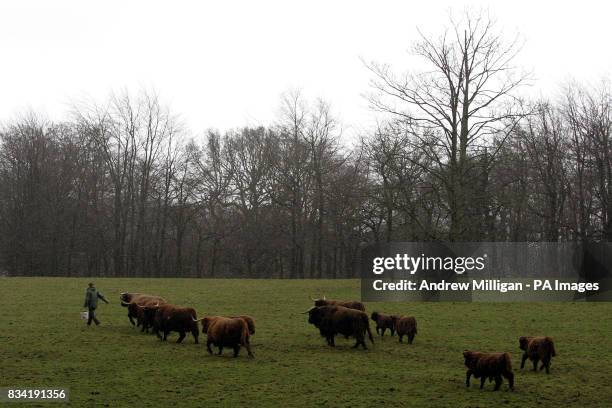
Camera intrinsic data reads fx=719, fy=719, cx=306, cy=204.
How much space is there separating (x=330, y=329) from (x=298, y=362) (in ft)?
9.57

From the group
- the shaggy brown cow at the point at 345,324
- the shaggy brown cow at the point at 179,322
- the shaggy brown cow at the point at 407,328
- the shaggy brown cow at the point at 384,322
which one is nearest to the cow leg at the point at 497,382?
the shaggy brown cow at the point at 345,324

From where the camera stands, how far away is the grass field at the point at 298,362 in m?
15.7

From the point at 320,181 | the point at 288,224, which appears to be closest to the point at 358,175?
the point at 320,181

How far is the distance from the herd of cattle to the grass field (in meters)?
0.40

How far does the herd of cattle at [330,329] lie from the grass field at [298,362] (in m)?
0.40

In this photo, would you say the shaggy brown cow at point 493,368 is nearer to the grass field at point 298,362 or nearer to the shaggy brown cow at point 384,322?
the grass field at point 298,362

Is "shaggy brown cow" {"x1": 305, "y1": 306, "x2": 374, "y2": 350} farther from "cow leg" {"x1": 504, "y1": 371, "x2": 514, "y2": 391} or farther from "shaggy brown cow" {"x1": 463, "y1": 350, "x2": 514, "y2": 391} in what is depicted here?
"cow leg" {"x1": 504, "y1": 371, "x2": 514, "y2": 391}

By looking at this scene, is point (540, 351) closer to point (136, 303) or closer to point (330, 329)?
point (330, 329)

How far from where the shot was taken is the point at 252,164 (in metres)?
75.7

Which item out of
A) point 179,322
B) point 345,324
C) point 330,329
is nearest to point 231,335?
point 179,322

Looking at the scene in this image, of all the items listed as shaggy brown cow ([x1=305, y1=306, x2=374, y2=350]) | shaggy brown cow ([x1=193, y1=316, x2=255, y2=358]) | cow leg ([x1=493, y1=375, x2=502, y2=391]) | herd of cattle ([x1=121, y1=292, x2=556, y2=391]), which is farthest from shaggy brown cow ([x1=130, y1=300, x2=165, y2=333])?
cow leg ([x1=493, y1=375, x2=502, y2=391])

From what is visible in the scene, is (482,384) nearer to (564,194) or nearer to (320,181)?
(564,194)

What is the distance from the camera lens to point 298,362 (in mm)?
19625

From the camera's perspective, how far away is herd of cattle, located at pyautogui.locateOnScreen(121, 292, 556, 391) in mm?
16500
